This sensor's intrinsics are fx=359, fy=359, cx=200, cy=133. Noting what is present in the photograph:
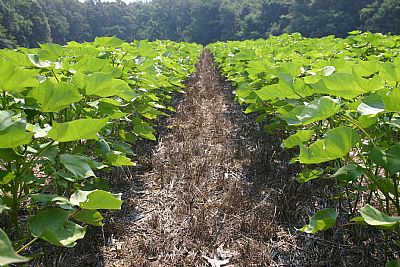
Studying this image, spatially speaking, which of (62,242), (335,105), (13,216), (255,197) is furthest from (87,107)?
(255,197)

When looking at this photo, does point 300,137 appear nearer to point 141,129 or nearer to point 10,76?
point 10,76

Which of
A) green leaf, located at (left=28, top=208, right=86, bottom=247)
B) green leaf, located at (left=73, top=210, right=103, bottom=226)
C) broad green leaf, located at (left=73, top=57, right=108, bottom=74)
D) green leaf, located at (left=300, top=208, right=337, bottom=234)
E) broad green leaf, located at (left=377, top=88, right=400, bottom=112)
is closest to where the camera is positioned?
green leaf, located at (left=28, top=208, right=86, bottom=247)

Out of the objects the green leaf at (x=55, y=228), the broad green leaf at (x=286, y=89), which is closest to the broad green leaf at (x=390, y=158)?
the broad green leaf at (x=286, y=89)

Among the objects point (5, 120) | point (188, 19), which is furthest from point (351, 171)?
point (188, 19)

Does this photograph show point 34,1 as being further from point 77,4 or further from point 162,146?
point 162,146

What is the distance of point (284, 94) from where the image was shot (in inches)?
71.1

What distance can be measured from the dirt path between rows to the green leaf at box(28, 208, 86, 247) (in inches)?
→ 37.5

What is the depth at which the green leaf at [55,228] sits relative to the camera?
1.04 meters

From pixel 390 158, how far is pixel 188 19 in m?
69.1

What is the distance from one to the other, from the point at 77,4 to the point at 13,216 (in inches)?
2734

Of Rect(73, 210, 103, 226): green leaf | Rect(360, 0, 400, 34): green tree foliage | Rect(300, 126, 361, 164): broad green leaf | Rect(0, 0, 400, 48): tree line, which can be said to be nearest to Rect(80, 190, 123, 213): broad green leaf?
Rect(73, 210, 103, 226): green leaf

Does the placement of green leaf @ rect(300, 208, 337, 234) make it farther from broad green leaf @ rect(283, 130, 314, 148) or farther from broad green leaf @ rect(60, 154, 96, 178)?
broad green leaf @ rect(60, 154, 96, 178)

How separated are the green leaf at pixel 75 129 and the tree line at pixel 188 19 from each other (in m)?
28.6

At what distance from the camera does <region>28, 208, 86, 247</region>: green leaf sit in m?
1.04
